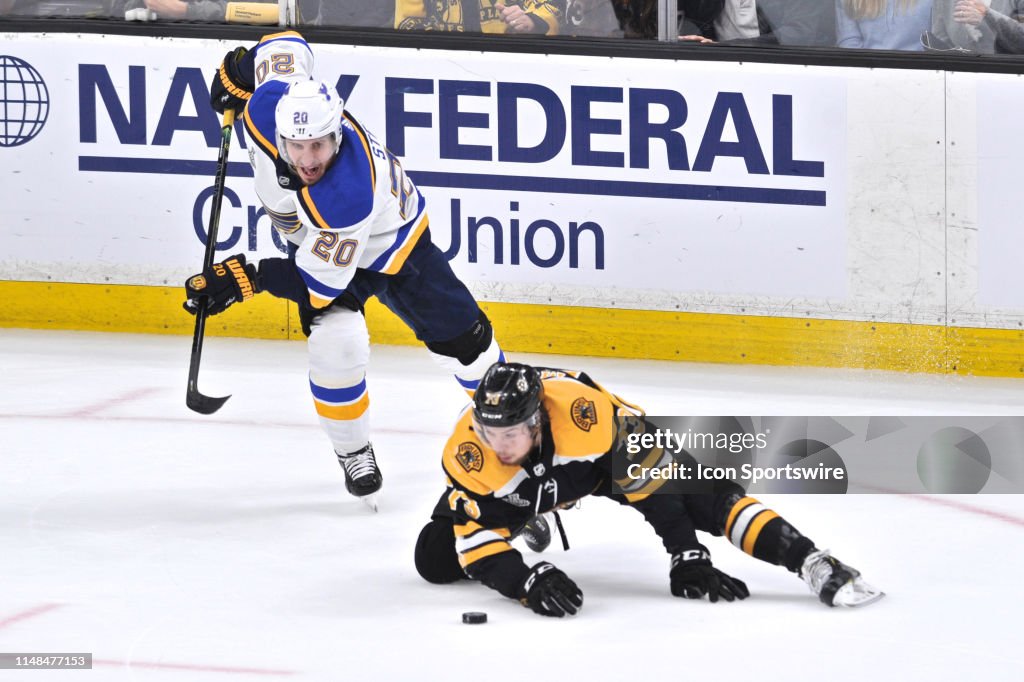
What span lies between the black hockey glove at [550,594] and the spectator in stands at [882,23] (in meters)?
3.08

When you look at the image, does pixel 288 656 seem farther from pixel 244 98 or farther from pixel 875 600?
pixel 244 98

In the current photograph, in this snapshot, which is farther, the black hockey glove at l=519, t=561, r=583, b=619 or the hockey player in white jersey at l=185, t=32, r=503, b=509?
the hockey player in white jersey at l=185, t=32, r=503, b=509

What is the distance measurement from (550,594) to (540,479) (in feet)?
0.78

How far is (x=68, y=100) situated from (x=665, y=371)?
2594 millimetres

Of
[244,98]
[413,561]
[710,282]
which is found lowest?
[413,561]

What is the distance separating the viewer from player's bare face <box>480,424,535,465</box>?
329 centimetres

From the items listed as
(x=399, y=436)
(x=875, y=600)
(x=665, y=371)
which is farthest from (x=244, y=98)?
(x=875, y=600)

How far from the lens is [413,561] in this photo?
393cm

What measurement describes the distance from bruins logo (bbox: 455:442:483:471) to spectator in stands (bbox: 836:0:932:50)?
9.87ft

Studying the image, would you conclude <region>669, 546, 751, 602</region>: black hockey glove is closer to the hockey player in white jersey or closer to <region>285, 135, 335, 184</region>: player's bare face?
the hockey player in white jersey

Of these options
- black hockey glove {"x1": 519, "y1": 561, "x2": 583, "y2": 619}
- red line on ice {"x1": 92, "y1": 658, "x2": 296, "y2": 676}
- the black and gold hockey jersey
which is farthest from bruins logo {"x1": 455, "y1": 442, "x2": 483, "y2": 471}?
red line on ice {"x1": 92, "y1": 658, "x2": 296, "y2": 676}

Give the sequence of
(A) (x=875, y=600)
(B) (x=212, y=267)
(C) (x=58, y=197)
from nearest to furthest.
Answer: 1. (A) (x=875, y=600)
2. (B) (x=212, y=267)
3. (C) (x=58, y=197)

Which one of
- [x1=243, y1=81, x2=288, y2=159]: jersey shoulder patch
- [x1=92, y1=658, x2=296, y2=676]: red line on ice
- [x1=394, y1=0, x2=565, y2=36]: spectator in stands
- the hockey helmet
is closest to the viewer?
[x1=92, y1=658, x2=296, y2=676]: red line on ice

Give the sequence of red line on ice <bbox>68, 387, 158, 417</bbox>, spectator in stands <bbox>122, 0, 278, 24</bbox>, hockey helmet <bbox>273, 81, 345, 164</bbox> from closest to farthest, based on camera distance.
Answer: hockey helmet <bbox>273, 81, 345, 164</bbox>, red line on ice <bbox>68, 387, 158, 417</bbox>, spectator in stands <bbox>122, 0, 278, 24</bbox>
